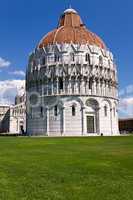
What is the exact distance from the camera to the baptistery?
66938 millimetres

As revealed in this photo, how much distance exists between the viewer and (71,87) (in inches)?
2645

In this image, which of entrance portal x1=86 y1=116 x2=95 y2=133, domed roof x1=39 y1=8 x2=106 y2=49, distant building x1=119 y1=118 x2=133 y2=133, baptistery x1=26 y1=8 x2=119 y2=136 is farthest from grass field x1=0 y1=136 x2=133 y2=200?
distant building x1=119 y1=118 x2=133 y2=133

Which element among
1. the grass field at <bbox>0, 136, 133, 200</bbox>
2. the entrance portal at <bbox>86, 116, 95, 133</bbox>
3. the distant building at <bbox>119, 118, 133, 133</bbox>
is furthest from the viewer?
the distant building at <bbox>119, 118, 133, 133</bbox>

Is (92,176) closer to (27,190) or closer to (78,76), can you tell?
(27,190)

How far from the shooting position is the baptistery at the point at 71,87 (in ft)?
220

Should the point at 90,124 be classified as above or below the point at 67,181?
above

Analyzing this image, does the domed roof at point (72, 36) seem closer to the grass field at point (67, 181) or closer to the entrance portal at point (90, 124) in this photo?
the entrance portal at point (90, 124)

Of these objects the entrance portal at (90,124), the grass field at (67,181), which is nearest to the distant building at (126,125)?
the entrance portal at (90,124)

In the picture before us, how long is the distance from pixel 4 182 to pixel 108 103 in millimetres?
61477

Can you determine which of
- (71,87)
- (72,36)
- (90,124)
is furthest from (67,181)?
(72,36)

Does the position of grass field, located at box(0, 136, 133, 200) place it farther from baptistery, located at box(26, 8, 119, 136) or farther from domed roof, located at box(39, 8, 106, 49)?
domed roof, located at box(39, 8, 106, 49)

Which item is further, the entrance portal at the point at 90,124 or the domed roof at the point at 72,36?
the domed roof at the point at 72,36

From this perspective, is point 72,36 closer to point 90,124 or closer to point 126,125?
point 90,124

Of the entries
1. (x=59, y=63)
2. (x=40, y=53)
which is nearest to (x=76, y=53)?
(x=59, y=63)
